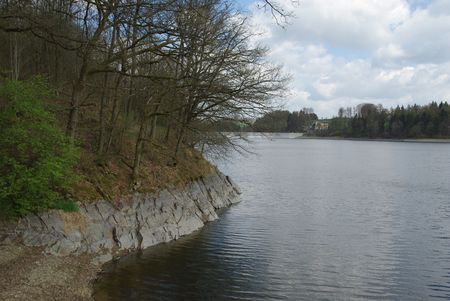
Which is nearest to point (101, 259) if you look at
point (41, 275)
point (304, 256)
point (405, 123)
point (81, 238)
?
point (81, 238)

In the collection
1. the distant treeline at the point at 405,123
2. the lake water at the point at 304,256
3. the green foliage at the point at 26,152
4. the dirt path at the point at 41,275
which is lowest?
the lake water at the point at 304,256

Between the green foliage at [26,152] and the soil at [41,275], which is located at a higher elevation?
the green foliage at [26,152]

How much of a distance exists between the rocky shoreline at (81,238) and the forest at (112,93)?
60cm

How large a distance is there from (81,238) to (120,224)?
2.30m

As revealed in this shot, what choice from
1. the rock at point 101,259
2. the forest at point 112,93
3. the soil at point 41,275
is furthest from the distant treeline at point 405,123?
the soil at point 41,275

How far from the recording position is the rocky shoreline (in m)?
10.8

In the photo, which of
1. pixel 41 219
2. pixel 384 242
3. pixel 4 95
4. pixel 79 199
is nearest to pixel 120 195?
pixel 79 199

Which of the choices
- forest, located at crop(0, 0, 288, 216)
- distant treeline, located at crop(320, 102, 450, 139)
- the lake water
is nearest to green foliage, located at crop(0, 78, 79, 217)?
forest, located at crop(0, 0, 288, 216)

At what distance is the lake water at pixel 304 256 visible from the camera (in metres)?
13.0

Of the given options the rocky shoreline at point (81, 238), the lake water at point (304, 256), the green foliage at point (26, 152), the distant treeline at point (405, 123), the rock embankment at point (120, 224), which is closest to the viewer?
the rocky shoreline at point (81, 238)

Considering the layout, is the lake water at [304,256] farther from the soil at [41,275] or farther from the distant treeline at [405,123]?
the distant treeline at [405,123]

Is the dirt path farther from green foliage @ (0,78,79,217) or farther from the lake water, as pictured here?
green foliage @ (0,78,79,217)

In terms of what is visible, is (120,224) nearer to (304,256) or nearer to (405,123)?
(304,256)

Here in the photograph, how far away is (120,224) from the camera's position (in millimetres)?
16703
